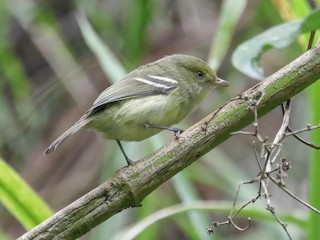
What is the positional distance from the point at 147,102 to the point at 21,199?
Answer: 21.6 inches

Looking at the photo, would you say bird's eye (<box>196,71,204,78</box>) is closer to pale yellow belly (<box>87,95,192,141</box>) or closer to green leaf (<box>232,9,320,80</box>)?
pale yellow belly (<box>87,95,192,141</box>)

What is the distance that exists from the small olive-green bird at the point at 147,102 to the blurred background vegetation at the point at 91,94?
762mm

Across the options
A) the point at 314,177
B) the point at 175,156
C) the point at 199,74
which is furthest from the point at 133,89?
the point at 175,156

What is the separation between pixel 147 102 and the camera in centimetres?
244

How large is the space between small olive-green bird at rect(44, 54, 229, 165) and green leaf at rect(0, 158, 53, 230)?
0.46 feet

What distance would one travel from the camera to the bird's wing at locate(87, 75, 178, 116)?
2.40 meters

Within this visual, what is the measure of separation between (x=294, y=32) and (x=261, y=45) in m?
0.29

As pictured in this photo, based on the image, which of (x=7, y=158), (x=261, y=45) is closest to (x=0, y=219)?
(x=7, y=158)

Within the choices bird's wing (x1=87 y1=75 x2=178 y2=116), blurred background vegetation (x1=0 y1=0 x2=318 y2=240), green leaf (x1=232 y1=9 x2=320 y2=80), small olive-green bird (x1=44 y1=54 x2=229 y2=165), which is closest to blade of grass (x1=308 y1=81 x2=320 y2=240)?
green leaf (x1=232 y1=9 x2=320 y2=80)

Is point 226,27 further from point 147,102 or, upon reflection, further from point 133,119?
point 133,119

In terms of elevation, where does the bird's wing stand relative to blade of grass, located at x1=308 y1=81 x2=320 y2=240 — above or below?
above

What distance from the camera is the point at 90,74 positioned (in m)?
4.22

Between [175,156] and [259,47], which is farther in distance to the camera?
[259,47]

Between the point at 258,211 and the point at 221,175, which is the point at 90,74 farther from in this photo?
the point at 258,211
